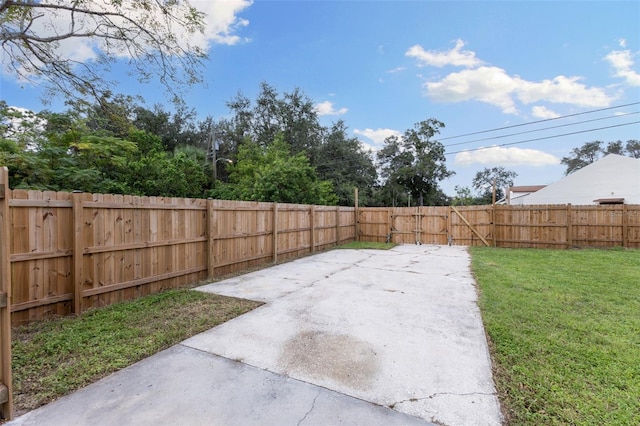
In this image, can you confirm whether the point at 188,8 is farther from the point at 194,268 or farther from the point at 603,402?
the point at 603,402

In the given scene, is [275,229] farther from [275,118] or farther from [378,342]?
[275,118]

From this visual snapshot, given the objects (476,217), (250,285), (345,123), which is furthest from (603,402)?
(345,123)

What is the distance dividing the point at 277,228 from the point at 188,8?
5068 millimetres

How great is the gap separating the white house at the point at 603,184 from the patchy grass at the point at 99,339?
74.6 feet

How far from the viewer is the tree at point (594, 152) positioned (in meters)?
31.8

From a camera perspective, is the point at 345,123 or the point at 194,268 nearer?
the point at 194,268

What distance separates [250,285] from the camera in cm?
545

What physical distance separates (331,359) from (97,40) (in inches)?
243

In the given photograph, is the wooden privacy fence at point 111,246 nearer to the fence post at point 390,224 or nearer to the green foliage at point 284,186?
the green foliage at point 284,186

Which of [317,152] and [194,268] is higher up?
[317,152]

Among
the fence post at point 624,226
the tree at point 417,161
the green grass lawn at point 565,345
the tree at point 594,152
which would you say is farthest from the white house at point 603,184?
the tree at point 594,152

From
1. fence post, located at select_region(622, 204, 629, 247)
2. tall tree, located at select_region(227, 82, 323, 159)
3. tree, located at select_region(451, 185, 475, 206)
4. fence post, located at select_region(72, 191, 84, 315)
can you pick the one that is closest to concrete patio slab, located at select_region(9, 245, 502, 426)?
fence post, located at select_region(72, 191, 84, 315)

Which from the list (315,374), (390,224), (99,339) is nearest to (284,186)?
(390,224)

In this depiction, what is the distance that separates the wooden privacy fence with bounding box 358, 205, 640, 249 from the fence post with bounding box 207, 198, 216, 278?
29.3 ft
